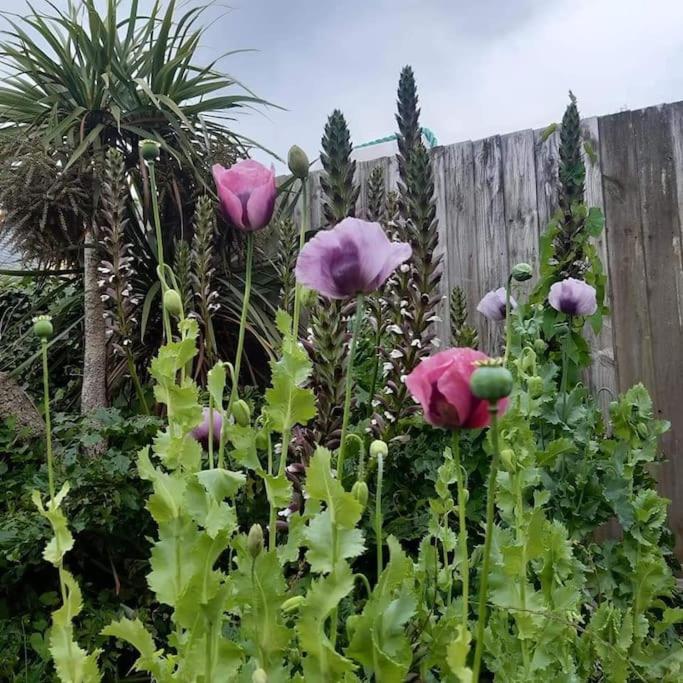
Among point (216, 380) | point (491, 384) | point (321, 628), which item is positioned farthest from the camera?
point (216, 380)

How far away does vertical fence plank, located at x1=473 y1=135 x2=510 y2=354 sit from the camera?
2.39 m

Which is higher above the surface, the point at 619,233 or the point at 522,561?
the point at 619,233

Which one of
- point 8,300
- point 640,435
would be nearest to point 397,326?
point 640,435

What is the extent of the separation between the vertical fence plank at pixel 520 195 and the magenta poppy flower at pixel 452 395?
6.52 ft

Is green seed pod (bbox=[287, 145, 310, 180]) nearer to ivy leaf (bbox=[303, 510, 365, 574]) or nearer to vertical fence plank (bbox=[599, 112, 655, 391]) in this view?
ivy leaf (bbox=[303, 510, 365, 574])

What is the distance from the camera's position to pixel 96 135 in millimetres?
2455

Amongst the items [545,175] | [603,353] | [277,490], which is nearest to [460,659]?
[277,490]

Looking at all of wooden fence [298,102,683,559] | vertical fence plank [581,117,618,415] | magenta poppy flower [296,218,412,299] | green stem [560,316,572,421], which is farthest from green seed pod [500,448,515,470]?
vertical fence plank [581,117,618,415]

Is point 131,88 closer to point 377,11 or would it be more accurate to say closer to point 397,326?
point 377,11

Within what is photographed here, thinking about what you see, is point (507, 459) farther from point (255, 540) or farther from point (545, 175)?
point (545, 175)

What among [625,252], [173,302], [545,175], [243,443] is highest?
[545,175]

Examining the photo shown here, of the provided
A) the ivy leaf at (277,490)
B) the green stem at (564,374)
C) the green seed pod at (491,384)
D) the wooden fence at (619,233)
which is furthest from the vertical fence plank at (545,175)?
the green seed pod at (491,384)

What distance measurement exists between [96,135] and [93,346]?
2.87 feet

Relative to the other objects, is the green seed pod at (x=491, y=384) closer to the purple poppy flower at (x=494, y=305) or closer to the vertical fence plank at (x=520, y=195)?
the purple poppy flower at (x=494, y=305)
